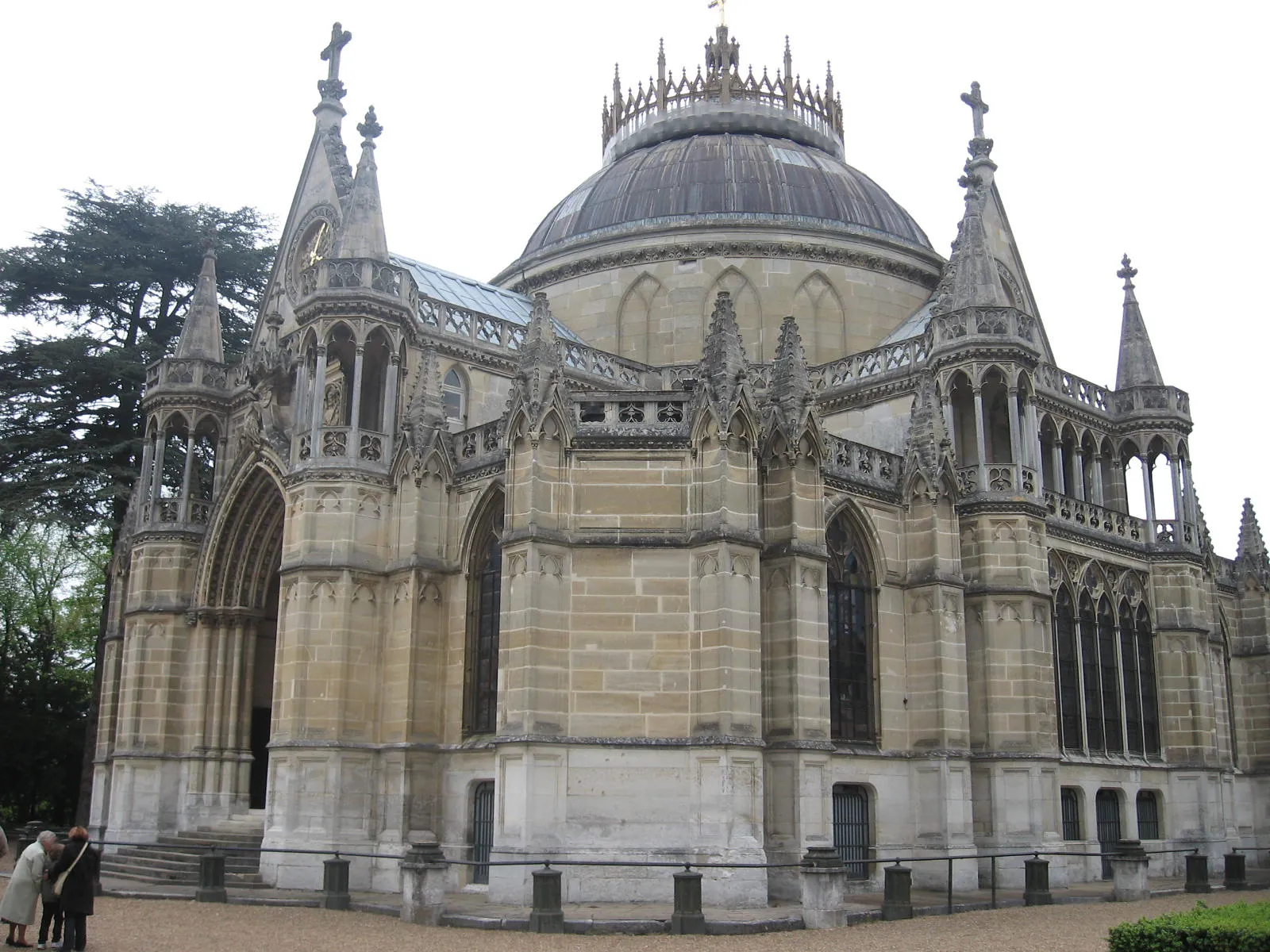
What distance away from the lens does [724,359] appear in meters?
23.5

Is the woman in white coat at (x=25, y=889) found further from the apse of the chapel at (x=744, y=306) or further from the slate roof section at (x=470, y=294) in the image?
the apse of the chapel at (x=744, y=306)

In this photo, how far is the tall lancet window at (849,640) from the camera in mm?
26219

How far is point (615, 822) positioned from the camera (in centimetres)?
2208

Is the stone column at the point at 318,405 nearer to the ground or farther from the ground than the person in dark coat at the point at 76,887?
farther from the ground

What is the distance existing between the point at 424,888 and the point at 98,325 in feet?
92.8

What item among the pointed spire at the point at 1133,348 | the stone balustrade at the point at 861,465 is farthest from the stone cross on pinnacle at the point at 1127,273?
the stone balustrade at the point at 861,465

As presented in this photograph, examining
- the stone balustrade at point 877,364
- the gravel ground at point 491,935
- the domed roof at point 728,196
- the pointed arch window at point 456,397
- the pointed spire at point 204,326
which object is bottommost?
the gravel ground at point 491,935

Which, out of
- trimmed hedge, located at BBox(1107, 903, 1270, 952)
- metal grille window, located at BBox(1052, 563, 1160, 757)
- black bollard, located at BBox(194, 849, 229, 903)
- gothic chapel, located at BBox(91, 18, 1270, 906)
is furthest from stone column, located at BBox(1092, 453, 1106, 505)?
black bollard, located at BBox(194, 849, 229, 903)

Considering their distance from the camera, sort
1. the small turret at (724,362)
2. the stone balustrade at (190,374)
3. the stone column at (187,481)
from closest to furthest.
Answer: the small turret at (724,362), the stone column at (187,481), the stone balustrade at (190,374)

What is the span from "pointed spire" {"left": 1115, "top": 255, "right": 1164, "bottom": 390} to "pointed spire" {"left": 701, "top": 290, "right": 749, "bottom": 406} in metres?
16.3

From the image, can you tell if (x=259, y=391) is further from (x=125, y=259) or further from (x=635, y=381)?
(x=125, y=259)

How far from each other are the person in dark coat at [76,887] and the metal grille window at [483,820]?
9.08 metres

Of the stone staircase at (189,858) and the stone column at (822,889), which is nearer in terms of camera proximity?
the stone column at (822,889)

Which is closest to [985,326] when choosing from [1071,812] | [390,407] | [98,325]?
[1071,812]
